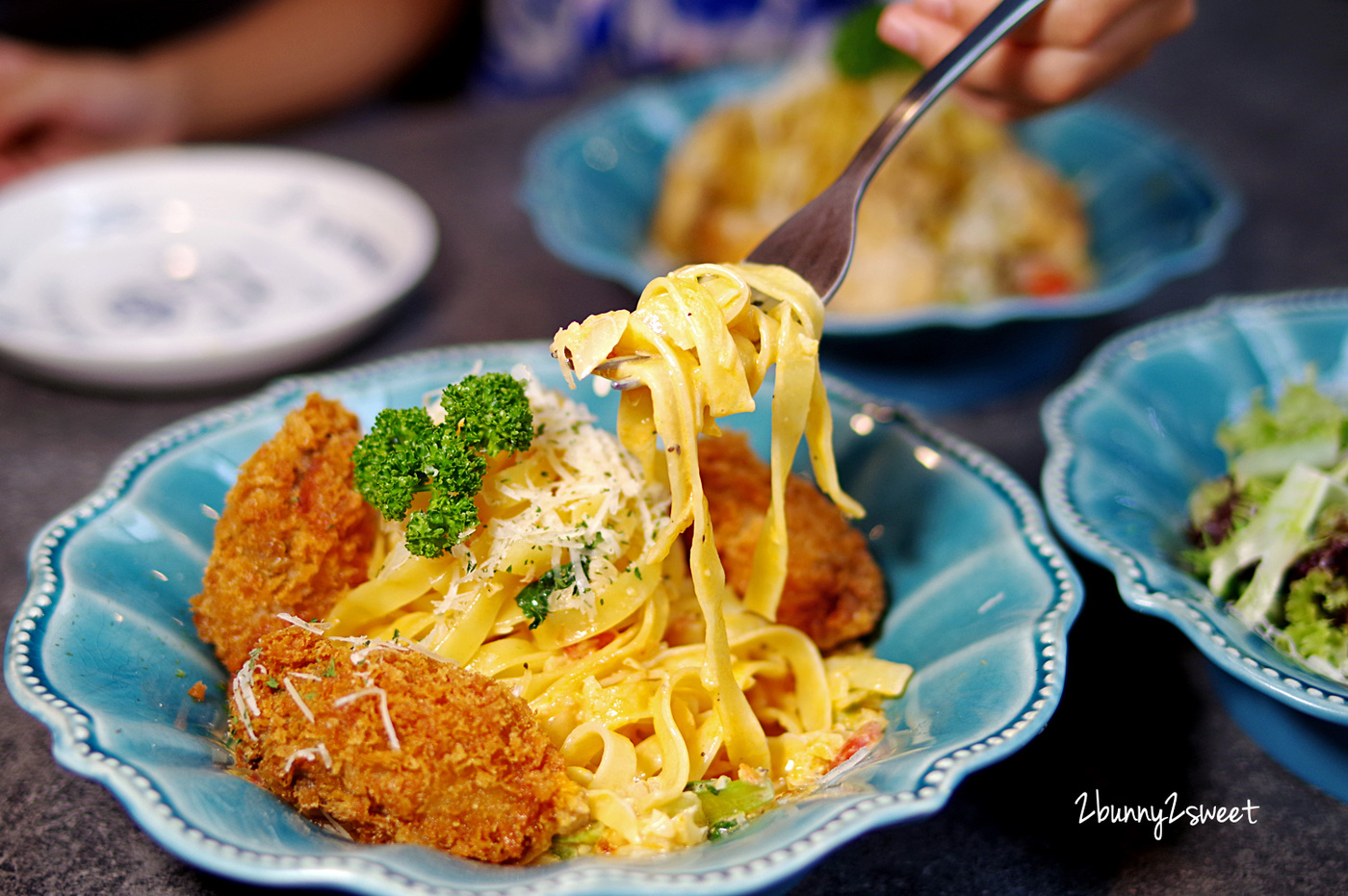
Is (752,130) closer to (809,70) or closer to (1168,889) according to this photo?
(809,70)

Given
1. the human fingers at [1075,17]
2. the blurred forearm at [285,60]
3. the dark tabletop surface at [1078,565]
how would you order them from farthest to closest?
the blurred forearm at [285,60] < the human fingers at [1075,17] < the dark tabletop surface at [1078,565]

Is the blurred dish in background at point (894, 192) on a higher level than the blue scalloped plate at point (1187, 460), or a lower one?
lower

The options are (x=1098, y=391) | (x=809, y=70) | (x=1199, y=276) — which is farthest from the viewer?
(x=809, y=70)

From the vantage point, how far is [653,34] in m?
6.56

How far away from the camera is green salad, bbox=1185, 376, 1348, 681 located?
2092mm

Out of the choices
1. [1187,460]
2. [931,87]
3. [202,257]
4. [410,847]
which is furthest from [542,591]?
[202,257]

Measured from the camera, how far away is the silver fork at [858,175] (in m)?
2.33

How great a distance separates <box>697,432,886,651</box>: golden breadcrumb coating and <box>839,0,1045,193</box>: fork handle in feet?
2.48

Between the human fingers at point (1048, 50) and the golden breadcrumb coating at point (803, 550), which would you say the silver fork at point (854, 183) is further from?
the golden breadcrumb coating at point (803, 550)

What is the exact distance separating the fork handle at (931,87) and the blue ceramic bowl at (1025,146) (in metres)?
0.85

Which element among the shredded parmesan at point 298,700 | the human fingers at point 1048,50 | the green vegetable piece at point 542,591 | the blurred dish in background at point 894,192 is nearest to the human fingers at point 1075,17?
the human fingers at point 1048,50

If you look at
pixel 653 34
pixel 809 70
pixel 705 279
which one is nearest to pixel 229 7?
pixel 653 34

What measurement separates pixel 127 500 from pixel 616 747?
4.15 feet

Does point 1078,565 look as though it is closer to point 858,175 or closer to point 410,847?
point 858,175
